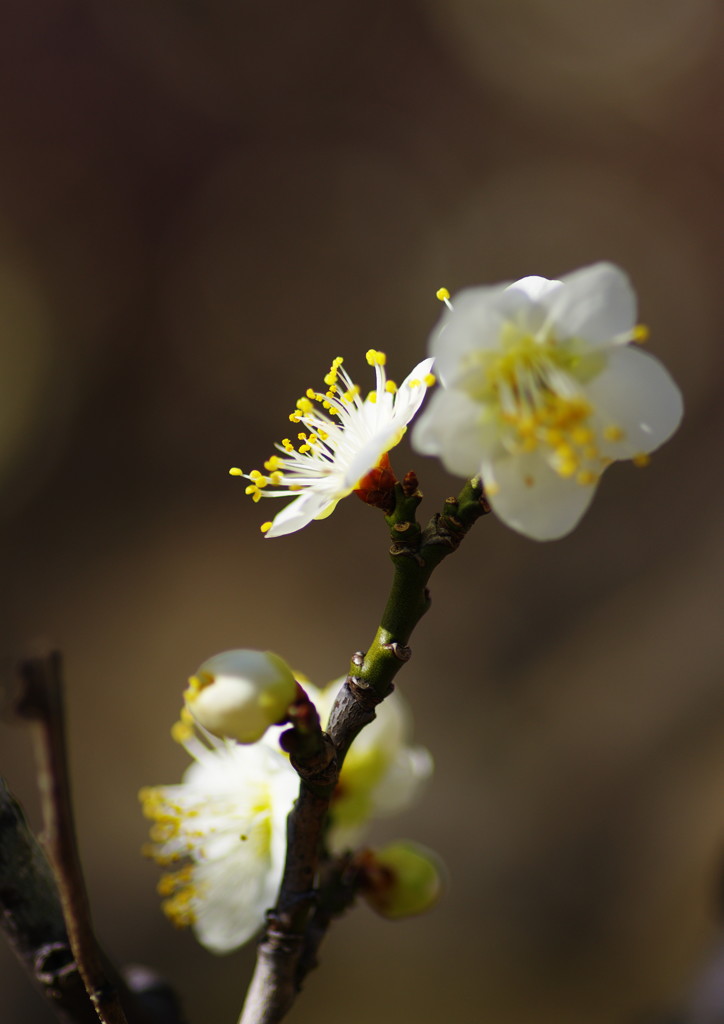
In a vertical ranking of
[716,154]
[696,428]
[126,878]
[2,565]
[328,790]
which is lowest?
[328,790]

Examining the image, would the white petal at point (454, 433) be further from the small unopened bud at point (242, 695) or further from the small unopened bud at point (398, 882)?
the small unopened bud at point (398, 882)

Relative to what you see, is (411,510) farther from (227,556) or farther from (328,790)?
(227,556)

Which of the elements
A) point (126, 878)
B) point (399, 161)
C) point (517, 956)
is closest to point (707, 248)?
point (399, 161)

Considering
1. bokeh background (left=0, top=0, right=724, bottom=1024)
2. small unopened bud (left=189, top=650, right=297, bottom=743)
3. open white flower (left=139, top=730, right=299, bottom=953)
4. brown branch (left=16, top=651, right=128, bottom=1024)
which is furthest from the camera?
bokeh background (left=0, top=0, right=724, bottom=1024)

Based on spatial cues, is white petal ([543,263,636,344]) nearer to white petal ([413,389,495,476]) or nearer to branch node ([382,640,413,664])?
white petal ([413,389,495,476])

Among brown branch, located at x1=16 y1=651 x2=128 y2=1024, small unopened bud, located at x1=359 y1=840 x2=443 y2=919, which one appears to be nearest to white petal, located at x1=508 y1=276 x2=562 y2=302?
brown branch, located at x1=16 y1=651 x2=128 y2=1024

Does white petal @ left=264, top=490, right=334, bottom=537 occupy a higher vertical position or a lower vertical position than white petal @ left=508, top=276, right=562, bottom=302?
lower

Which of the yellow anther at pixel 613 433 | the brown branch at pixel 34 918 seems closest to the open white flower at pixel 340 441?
the yellow anther at pixel 613 433

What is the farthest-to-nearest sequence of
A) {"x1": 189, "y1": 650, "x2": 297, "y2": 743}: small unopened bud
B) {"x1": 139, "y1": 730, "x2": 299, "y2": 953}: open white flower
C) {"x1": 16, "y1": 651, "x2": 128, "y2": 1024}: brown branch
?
{"x1": 139, "y1": 730, "x2": 299, "y2": 953}: open white flower
{"x1": 189, "y1": 650, "x2": 297, "y2": 743}: small unopened bud
{"x1": 16, "y1": 651, "x2": 128, "y2": 1024}: brown branch
